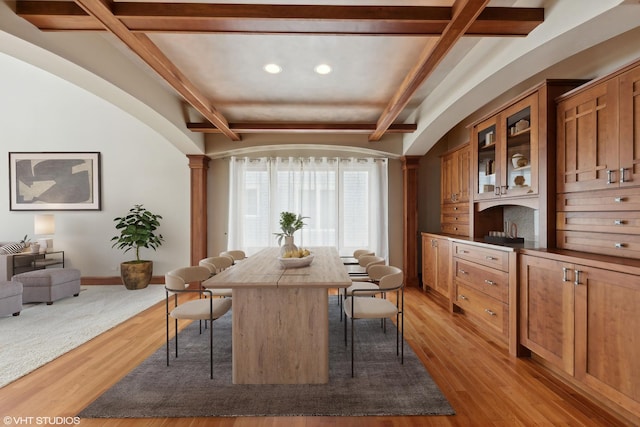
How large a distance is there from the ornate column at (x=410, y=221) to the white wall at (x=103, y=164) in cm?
406

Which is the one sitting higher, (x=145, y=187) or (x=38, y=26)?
(x=38, y=26)

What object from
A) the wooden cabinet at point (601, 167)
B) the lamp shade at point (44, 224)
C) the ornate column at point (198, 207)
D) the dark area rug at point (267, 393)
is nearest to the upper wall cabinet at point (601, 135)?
the wooden cabinet at point (601, 167)

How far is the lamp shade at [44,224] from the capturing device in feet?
16.0


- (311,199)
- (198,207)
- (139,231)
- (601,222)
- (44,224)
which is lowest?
(139,231)

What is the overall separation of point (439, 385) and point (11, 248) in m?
6.58

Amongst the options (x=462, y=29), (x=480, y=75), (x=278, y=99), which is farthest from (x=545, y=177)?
(x=278, y=99)

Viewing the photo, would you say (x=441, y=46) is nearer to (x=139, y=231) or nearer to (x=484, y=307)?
(x=484, y=307)

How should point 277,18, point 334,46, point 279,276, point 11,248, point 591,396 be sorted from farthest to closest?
1. point 11,248
2. point 334,46
3. point 279,276
4. point 591,396
5. point 277,18

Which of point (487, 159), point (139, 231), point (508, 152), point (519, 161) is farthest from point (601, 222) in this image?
point (139, 231)

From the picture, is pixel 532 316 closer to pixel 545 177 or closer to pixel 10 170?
pixel 545 177

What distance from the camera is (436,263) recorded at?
14.4ft

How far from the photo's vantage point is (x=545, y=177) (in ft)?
8.37

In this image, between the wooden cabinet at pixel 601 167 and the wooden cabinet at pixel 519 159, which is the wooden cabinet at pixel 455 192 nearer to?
the wooden cabinet at pixel 519 159

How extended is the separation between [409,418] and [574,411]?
110cm
